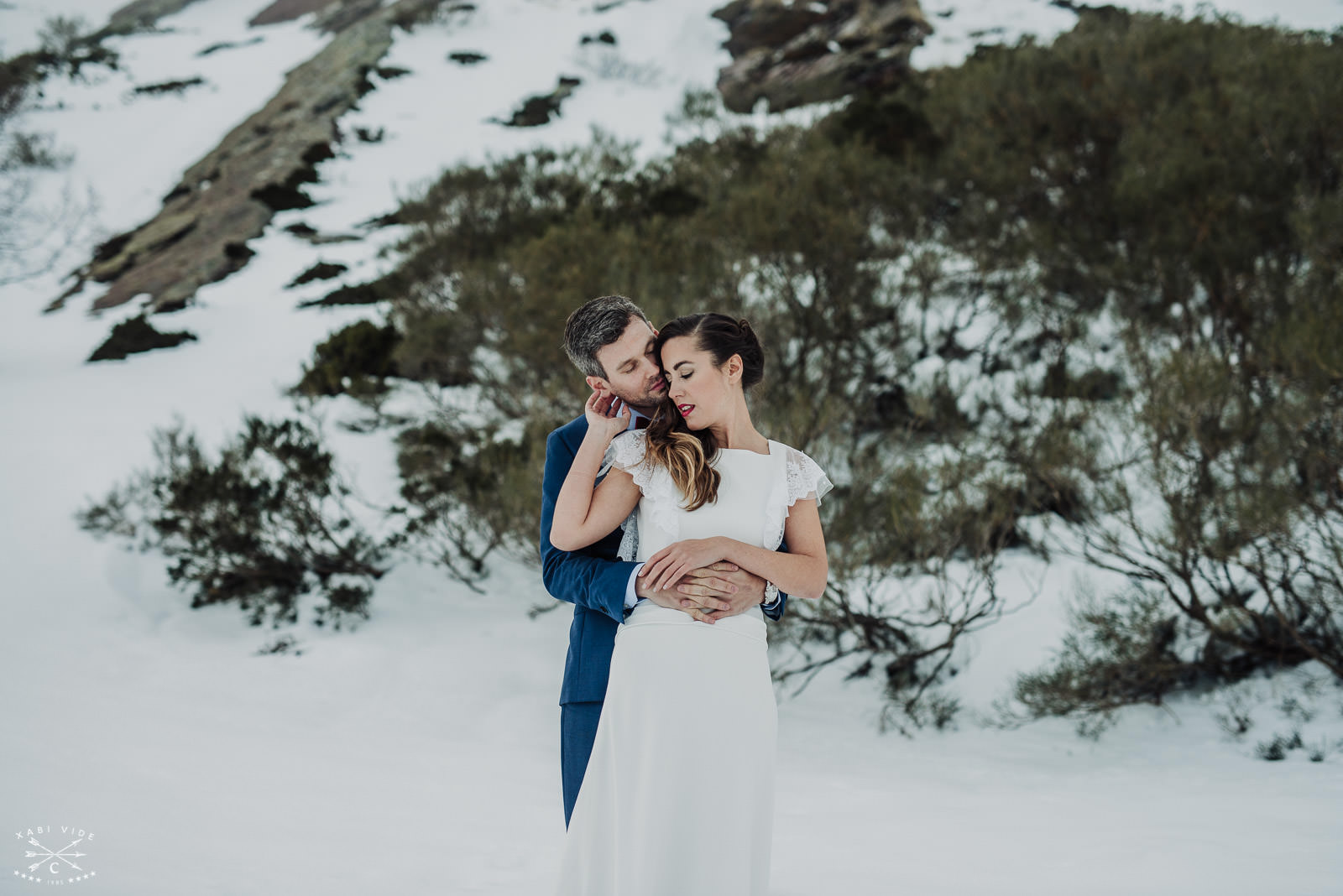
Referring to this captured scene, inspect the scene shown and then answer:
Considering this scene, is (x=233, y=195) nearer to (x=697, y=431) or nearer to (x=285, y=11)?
(x=285, y=11)

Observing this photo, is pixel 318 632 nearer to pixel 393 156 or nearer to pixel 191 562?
pixel 191 562

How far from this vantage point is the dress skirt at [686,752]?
6.36 ft

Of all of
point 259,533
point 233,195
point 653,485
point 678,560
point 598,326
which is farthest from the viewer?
point 233,195

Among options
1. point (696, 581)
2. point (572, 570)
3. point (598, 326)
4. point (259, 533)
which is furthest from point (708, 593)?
point (259, 533)

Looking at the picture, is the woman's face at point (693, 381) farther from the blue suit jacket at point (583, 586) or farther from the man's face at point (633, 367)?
the blue suit jacket at point (583, 586)

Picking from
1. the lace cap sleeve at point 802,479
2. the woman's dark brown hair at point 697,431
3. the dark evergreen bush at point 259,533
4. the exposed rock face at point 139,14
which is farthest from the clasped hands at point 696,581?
the exposed rock face at point 139,14

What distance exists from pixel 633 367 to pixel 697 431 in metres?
0.22

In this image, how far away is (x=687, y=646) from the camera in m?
1.96

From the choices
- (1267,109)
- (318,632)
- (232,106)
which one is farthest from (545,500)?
(232,106)

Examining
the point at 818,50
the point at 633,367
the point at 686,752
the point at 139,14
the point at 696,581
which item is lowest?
the point at 686,752

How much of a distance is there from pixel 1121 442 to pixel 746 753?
869 cm

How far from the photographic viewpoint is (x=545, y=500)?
2201mm

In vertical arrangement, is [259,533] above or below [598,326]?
above

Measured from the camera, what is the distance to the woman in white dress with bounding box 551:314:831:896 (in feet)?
6.37
